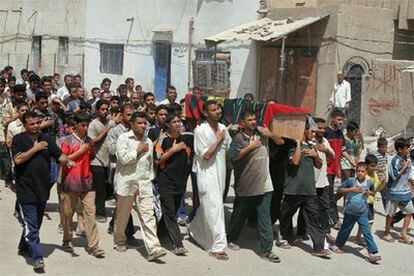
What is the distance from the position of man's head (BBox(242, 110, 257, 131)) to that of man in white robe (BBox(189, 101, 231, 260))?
268 mm

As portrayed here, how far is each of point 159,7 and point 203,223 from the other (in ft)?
47.7

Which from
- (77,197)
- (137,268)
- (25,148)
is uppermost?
(25,148)

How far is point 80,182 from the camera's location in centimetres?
748

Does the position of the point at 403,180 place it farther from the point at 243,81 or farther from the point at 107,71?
the point at 107,71

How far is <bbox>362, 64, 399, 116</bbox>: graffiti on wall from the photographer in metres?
16.5

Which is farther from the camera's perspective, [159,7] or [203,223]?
[159,7]

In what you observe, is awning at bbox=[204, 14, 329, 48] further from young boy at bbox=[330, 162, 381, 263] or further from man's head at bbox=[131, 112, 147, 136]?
man's head at bbox=[131, 112, 147, 136]

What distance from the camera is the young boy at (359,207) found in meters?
8.23

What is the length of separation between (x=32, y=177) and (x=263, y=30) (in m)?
11.2

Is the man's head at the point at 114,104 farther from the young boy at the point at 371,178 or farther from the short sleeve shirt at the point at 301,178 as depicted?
the young boy at the point at 371,178

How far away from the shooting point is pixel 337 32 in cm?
1697

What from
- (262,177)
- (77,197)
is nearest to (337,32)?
(262,177)

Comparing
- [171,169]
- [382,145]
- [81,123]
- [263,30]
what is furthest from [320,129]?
[263,30]

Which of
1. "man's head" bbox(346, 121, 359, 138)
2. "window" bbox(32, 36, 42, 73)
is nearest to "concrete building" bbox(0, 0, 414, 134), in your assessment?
"window" bbox(32, 36, 42, 73)
